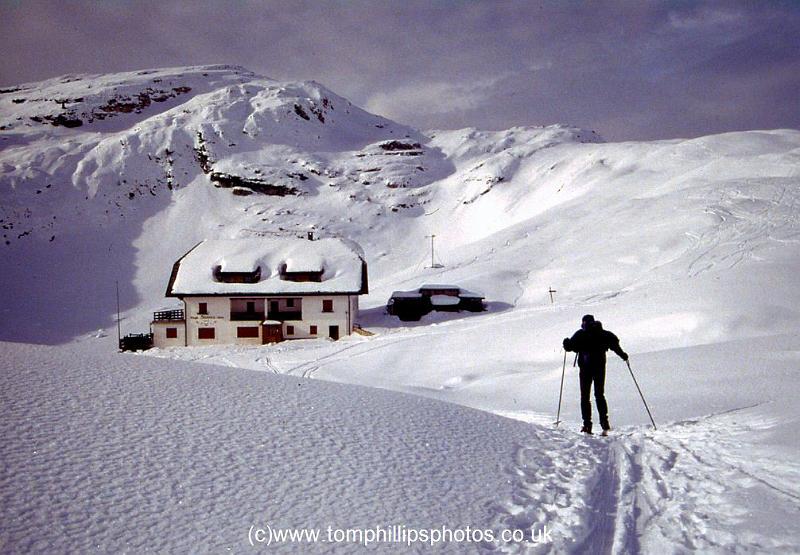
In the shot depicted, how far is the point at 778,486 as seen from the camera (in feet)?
17.1

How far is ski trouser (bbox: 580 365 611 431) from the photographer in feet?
26.1

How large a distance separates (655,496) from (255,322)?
117ft

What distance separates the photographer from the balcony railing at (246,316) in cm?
3819

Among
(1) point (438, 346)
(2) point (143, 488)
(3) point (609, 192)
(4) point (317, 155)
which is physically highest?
(4) point (317, 155)

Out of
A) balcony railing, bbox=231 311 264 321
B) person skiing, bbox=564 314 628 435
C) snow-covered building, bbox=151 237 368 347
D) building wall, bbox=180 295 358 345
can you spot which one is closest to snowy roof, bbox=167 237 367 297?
snow-covered building, bbox=151 237 368 347

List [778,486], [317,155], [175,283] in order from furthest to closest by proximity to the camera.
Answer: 1. [317,155]
2. [175,283]
3. [778,486]

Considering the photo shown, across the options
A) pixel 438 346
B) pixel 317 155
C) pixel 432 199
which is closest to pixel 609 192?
pixel 432 199

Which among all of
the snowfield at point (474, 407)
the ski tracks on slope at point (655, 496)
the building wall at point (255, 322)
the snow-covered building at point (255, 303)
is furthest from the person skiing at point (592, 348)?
the building wall at point (255, 322)

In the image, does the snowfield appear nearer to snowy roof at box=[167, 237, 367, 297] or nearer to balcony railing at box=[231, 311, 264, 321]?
balcony railing at box=[231, 311, 264, 321]

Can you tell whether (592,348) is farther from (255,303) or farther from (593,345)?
(255,303)

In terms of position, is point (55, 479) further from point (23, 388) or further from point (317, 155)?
point (317, 155)

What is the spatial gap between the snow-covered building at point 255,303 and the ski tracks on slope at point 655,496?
32078 mm

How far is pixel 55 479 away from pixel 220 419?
6.38 ft

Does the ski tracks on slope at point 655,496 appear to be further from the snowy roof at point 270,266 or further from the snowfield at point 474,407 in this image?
the snowy roof at point 270,266
